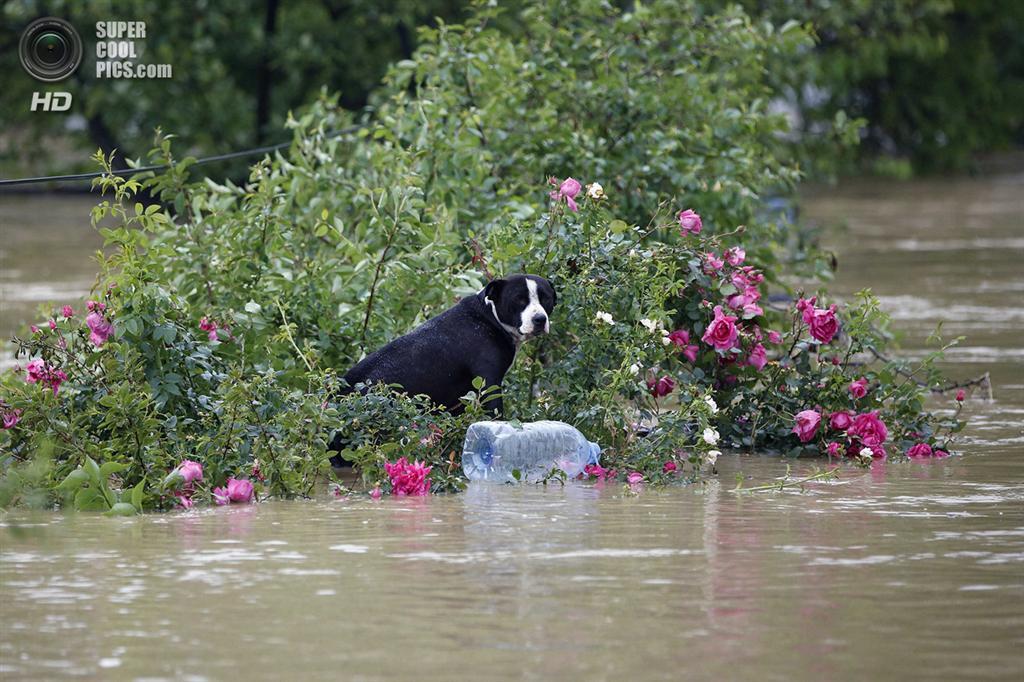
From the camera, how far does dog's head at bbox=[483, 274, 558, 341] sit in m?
8.77

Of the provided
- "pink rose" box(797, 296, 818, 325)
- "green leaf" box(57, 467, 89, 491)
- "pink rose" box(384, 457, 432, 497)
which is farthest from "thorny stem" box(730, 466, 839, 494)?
"green leaf" box(57, 467, 89, 491)

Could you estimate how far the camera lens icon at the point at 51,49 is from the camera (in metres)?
19.7

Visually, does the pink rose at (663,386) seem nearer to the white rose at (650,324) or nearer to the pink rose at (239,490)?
the white rose at (650,324)

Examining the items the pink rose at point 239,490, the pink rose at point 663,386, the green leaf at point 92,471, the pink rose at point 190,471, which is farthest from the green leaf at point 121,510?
the pink rose at point 663,386

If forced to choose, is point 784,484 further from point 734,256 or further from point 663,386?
point 734,256

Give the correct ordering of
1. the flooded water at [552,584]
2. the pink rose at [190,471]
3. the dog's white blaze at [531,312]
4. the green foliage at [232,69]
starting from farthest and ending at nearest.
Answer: the green foliage at [232,69], the dog's white blaze at [531,312], the pink rose at [190,471], the flooded water at [552,584]

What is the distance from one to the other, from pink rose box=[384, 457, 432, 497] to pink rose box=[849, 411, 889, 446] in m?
2.30

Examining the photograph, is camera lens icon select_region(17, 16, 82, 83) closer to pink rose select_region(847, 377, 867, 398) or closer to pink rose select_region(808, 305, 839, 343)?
pink rose select_region(808, 305, 839, 343)

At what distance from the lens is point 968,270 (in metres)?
18.4

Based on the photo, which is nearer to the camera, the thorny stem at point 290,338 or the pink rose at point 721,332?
the thorny stem at point 290,338

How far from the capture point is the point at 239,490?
→ 795 centimetres

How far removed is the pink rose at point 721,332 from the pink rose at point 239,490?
2535mm

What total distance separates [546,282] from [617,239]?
24.8 inches

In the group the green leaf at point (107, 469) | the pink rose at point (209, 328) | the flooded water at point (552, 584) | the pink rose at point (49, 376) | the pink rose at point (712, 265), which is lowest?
the flooded water at point (552, 584)
